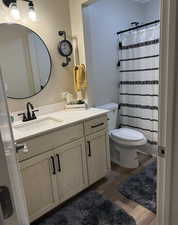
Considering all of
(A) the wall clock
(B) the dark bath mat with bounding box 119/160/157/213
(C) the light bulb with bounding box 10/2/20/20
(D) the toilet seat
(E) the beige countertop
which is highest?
(C) the light bulb with bounding box 10/2/20/20

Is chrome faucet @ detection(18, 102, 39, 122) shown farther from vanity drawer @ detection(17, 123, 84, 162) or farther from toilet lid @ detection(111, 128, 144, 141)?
toilet lid @ detection(111, 128, 144, 141)

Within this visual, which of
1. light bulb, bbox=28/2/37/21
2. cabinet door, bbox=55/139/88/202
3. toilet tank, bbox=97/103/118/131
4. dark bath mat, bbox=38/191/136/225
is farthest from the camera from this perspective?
toilet tank, bbox=97/103/118/131

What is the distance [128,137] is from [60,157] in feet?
3.25

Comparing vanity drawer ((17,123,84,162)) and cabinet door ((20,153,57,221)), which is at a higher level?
vanity drawer ((17,123,84,162))

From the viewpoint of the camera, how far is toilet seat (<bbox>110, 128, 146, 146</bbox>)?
2236 millimetres

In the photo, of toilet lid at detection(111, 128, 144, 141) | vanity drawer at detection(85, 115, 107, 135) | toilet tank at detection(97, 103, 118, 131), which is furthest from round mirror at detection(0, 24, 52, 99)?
toilet lid at detection(111, 128, 144, 141)

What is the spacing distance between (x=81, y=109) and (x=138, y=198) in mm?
1180

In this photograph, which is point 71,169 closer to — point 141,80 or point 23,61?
point 23,61

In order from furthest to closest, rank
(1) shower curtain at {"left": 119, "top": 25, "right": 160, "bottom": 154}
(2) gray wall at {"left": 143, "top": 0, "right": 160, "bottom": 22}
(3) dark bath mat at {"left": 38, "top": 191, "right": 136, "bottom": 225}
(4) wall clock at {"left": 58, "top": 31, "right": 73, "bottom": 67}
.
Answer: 1. (2) gray wall at {"left": 143, "top": 0, "right": 160, "bottom": 22}
2. (1) shower curtain at {"left": 119, "top": 25, "right": 160, "bottom": 154}
3. (4) wall clock at {"left": 58, "top": 31, "right": 73, "bottom": 67}
4. (3) dark bath mat at {"left": 38, "top": 191, "right": 136, "bottom": 225}

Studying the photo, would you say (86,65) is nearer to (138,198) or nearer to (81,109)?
(81,109)

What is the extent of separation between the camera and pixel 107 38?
2.64 metres

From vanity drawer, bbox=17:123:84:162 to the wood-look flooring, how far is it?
0.74m

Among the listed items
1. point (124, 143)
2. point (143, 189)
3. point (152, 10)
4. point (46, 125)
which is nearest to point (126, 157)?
point (124, 143)

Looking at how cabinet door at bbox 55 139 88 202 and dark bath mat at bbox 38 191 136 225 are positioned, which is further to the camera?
cabinet door at bbox 55 139 88 202
